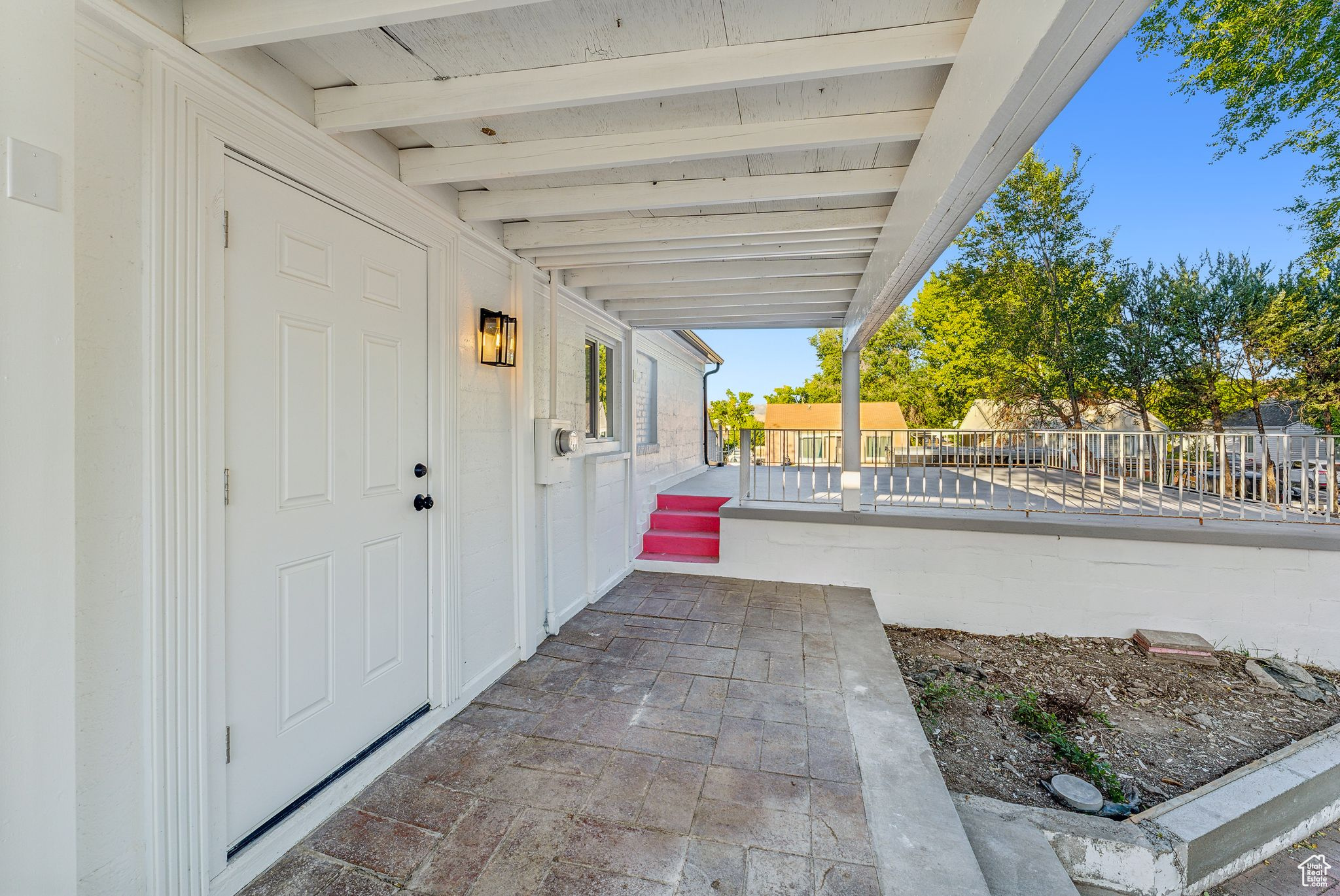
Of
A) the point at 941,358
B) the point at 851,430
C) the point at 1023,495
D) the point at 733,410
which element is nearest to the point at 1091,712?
the point at 1023,495

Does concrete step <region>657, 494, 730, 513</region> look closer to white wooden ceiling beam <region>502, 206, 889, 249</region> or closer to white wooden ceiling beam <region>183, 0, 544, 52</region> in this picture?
white wooden ceiling beam <region>502, 206, 889, 249</region>

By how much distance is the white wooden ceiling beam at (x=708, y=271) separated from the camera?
3654mm

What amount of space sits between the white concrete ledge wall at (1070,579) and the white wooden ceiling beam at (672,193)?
302cm

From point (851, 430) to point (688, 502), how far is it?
205 cm

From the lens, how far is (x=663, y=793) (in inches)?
81.4

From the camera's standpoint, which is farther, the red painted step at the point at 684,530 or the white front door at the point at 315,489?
the red painted step at the point at 684,530

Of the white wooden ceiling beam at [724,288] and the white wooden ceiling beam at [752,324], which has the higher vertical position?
the white wooden ceiling beam at [724,288]

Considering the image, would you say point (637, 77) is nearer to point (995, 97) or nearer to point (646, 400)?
point (995, 97)

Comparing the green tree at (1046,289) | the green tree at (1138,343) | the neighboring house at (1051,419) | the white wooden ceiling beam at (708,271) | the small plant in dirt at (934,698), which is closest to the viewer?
the small plant in dirt at (934,698)

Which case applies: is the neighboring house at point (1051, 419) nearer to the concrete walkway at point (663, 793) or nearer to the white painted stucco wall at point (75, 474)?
the concrete walkway at point (663, 793)

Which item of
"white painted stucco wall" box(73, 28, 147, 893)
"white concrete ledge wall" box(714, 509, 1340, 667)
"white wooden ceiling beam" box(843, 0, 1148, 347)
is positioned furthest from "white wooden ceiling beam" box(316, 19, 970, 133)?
"white concrete ledge wall" box(714, 509, 1340, 667)

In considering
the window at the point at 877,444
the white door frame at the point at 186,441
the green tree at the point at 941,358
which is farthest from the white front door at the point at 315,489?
the green tree at the point at 941,358

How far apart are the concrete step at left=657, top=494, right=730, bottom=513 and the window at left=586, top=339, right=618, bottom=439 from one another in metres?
1.42

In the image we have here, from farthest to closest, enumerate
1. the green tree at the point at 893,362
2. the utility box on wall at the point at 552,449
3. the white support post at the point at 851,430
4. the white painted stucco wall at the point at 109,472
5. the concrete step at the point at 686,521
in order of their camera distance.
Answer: the green tree at the point at 893,362 → the concrete step at the point at 686,521 → the white support post at the point at 851,430 → the utility box on wall at the point at 552,449 → the white painted stucco wall at the point at 109,472
